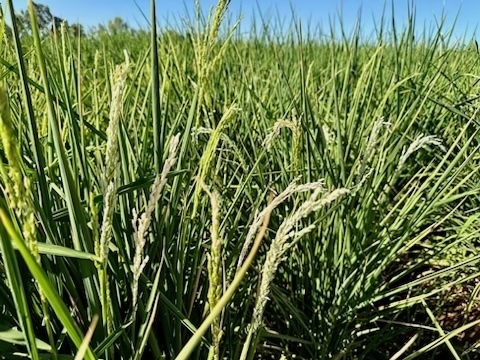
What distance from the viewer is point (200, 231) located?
0.67 metres

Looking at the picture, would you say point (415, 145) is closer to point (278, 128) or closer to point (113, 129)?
point (278, 128)

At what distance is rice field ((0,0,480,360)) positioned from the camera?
37 centimetres

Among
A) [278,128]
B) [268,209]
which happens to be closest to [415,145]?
[278,128]

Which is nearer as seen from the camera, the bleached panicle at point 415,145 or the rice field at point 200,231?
the rice field at point 200,231

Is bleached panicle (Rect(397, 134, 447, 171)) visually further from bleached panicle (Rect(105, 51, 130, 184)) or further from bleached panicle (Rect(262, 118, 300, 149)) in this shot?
bleached panicle (Rect(105, 51, 130, 184))

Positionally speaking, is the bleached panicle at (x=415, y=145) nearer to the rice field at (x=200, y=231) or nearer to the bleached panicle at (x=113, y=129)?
the rice field at (x=200, y=231)

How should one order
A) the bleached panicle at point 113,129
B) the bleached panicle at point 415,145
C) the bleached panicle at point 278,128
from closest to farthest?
1. the bleached panicle at point 113,129
2. the bleached panicle at point 278,128
3. the bleached panicle at point 415,145

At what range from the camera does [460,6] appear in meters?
1.49

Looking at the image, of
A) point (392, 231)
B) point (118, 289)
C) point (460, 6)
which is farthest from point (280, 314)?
point (460, 6)

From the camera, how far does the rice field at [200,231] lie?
1.22ft

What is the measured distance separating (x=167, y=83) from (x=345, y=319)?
1.90 feet

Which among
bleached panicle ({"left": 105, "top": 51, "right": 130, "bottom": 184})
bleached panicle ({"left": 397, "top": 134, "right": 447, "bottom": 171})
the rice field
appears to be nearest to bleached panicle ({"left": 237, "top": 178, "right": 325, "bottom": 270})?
the rice field

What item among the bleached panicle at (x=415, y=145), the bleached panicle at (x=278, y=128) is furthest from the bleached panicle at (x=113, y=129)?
the bleached panicle at (x=415, y=145)

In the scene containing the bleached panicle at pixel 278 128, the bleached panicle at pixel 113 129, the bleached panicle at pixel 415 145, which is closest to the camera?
the bleached panicle at pixel 113 129
